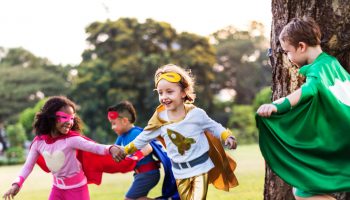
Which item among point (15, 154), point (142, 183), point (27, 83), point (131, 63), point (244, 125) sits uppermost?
point (142, 183)

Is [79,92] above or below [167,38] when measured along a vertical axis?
below

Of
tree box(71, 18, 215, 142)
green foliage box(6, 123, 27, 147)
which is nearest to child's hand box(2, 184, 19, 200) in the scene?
green foliage box(6, 123, 27, 147)

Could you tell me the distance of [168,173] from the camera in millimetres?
6527

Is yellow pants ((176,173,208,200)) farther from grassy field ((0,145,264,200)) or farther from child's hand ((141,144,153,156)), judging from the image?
grassy field ((0,145,264,200))

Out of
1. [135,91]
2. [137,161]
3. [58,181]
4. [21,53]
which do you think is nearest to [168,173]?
[137,161]

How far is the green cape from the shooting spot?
14.7 feet

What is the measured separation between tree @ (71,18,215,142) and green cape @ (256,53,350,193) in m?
29.1

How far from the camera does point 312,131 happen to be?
452 cm

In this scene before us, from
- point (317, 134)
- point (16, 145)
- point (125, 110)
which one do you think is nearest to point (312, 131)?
point (317, 134)

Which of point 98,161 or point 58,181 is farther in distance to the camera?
point 98,161

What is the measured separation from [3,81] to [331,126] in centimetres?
3740

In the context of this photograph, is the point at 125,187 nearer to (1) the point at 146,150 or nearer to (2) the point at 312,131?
(1) the point at 146,150

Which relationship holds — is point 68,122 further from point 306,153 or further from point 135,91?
point 135,91

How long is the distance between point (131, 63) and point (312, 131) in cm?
3116
